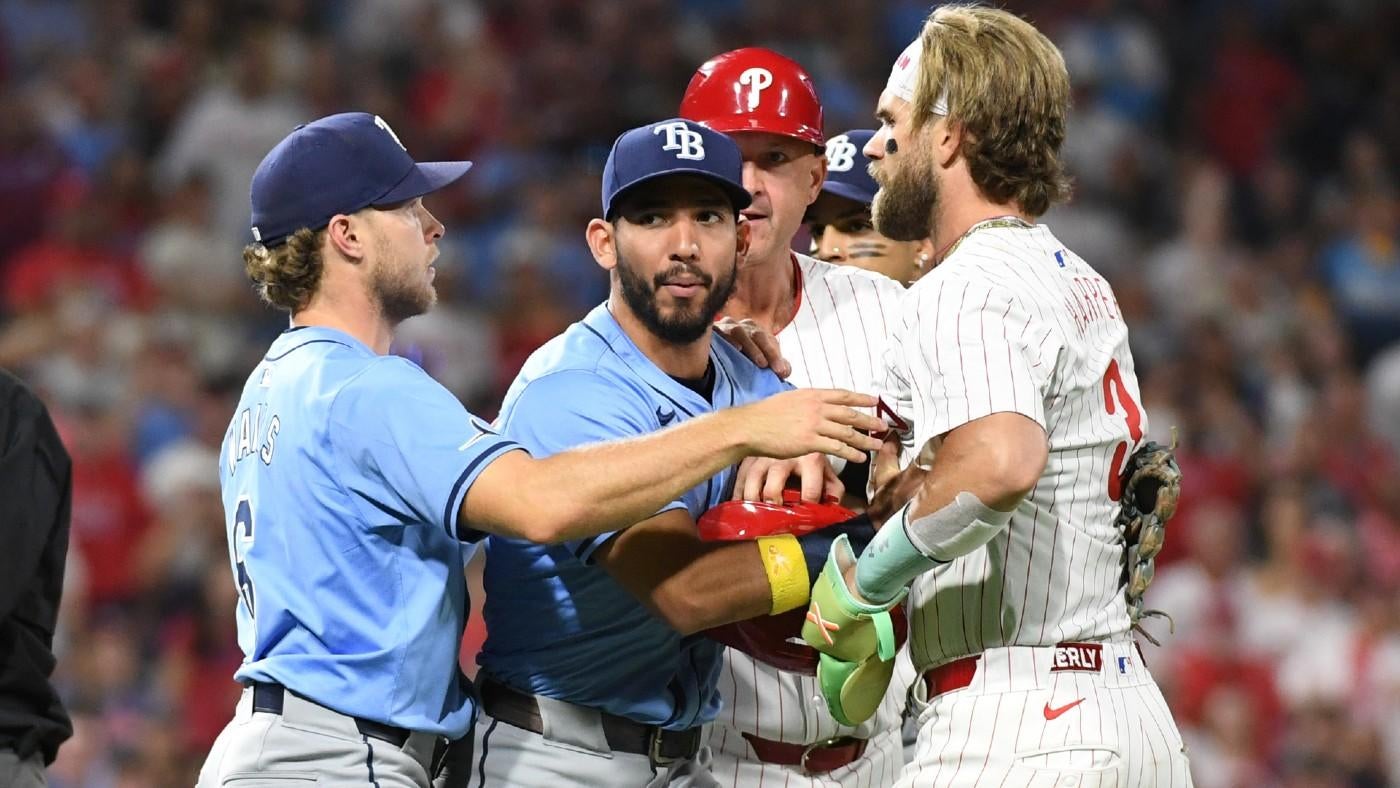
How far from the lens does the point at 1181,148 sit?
37.8 feet

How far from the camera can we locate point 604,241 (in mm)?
4043

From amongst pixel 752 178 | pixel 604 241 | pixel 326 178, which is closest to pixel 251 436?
pixel 326 178

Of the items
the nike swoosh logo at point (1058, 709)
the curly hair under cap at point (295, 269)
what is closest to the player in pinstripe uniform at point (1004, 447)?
the nike swoosh logo at point (1058, 709)

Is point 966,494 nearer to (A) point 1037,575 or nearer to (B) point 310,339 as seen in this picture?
(A) point 1037,575

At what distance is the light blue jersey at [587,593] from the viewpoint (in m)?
3.79

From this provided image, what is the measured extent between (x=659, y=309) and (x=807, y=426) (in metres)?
0.64

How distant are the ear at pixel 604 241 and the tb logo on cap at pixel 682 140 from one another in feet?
0.80

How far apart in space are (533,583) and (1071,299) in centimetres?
131

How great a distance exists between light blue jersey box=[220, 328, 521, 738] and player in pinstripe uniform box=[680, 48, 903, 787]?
3.41 feet

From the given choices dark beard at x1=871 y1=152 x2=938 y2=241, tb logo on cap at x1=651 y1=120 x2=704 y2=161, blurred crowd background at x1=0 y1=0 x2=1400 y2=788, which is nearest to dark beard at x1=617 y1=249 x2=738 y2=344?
tb logo on cap at x1=651 y1=120 x2=704 y2=161

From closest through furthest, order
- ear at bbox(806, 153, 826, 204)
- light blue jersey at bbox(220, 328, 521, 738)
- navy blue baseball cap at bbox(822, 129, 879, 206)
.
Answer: light blue jersey at bbox(220, 328, 521, 738), ear at bbox(806, 153, 826, 204), navy blue baseball cap at bbox(822, 129, 879, 206)

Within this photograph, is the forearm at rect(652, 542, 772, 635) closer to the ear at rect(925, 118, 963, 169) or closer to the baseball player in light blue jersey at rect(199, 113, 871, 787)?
the baseball player in light blue jersey at rect(199, 113, 871, 787)

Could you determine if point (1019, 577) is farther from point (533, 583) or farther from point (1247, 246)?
point (1247, 246)

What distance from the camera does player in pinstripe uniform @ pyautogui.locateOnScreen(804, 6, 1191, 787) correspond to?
3342mm
